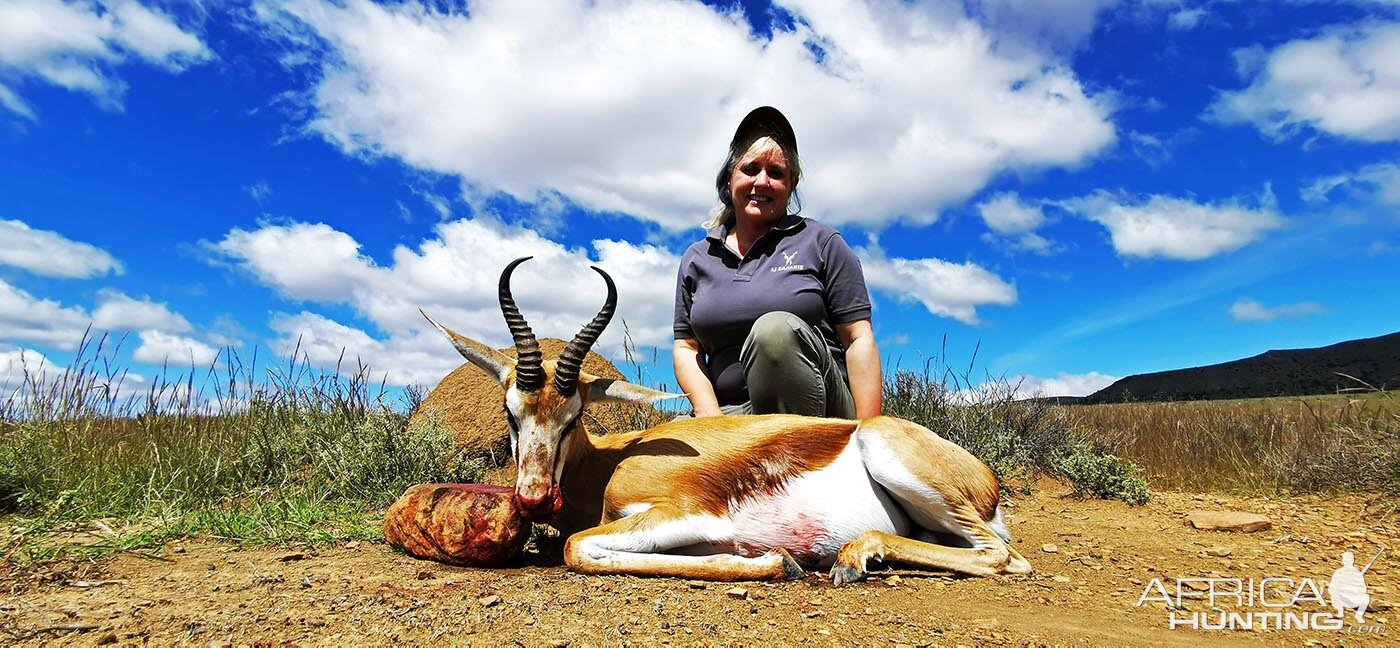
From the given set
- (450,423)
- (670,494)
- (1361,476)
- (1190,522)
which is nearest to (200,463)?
(450,423)

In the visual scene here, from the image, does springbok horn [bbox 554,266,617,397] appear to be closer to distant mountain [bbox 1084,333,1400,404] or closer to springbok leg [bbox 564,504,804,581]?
springbok leg [bbox 564,504,804,581]

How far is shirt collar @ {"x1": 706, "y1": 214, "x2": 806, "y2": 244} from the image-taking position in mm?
6281

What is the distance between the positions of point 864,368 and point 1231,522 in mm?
3408

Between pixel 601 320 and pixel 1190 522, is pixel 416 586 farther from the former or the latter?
pixel 1190 522

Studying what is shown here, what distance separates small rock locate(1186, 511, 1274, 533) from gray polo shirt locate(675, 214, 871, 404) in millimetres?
3339

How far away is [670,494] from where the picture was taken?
477 cm

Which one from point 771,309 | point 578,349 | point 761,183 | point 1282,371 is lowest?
point 578,349

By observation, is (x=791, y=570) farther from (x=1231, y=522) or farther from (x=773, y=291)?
(x=1231, y=522)

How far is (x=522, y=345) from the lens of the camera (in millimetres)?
4824

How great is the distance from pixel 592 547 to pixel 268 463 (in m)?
5.44

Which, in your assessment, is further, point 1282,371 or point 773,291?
point 1282,371

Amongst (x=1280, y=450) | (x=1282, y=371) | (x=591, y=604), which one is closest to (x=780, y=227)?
(x=591, y=604)

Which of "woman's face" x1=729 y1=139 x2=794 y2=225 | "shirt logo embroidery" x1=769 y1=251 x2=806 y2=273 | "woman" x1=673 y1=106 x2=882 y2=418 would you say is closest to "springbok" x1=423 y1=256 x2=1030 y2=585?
"woman" x1=673 y1=106 x2=882 y2=418

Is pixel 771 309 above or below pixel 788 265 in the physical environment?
below
